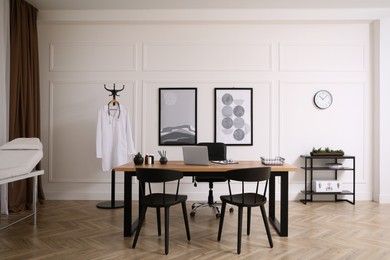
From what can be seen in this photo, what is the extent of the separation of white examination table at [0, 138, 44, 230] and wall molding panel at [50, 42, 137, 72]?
182cm

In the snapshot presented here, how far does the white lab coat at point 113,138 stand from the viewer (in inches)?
171

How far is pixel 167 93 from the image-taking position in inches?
197

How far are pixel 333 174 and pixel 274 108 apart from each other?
1.56 metres

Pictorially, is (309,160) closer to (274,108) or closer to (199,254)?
(274,108)

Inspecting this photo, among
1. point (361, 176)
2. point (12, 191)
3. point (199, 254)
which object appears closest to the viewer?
point (199, 254)

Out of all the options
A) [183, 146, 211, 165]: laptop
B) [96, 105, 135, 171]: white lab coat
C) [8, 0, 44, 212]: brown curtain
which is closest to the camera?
[183, 146, 211, 165]: laptop

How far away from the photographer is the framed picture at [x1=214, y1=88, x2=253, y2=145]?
16.4 feet

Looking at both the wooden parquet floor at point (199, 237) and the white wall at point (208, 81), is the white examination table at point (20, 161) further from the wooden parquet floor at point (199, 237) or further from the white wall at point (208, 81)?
the white wall at point (208, 81)

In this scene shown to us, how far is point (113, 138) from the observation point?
4.45 meters

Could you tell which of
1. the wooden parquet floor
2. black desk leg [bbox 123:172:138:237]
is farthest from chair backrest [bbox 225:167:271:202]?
black desk leg [bbox 123:172:138:237]

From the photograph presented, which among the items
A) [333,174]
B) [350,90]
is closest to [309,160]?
[333,174]

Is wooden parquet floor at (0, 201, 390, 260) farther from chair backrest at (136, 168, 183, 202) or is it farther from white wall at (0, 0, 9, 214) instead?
chair backrest at (136, 168, 183, 202)

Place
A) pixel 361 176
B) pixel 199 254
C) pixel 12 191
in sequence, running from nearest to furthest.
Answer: pixel 199 254
pixel 12 191
pixel 361 176

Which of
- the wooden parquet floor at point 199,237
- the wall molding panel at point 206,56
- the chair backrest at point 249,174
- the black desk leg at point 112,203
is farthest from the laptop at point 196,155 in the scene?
the wall molding panel at point 206,56
